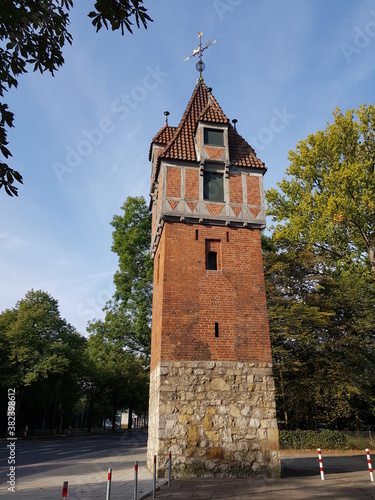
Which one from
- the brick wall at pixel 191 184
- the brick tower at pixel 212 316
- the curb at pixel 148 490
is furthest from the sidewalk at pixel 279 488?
the brick wall at pixel 191 184

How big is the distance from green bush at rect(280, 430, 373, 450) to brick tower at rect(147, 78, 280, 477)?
11726 millimetres

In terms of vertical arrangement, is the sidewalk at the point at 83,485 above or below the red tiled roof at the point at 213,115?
below

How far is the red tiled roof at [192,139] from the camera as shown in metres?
15.5

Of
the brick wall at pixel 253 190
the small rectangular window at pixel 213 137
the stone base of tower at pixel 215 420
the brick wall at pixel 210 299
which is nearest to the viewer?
the stone base of tower at pixel 215 420

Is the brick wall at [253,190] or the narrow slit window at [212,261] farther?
the brick wall at [253,190]

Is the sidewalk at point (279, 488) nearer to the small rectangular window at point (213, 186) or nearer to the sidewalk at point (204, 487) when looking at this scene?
the sidewalk at point (204, 487)

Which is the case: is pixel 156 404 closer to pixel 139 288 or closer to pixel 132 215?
pixel 139 288

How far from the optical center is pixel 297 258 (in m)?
27.2

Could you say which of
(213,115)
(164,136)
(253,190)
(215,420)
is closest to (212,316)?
(215,420)

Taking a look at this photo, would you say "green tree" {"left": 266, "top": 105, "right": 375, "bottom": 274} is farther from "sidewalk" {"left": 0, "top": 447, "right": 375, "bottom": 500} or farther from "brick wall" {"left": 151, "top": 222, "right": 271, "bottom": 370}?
"sidewalk" {"left": 0, "top": 447, "right": 375, "bottom": 500}

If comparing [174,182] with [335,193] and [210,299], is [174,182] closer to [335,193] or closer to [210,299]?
[210,299]

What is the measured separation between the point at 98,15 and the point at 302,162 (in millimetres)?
16891

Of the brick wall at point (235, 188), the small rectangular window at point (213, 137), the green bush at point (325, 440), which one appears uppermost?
the small rectangular window at point (213, 137)

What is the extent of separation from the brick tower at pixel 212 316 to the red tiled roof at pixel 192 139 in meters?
0.05
